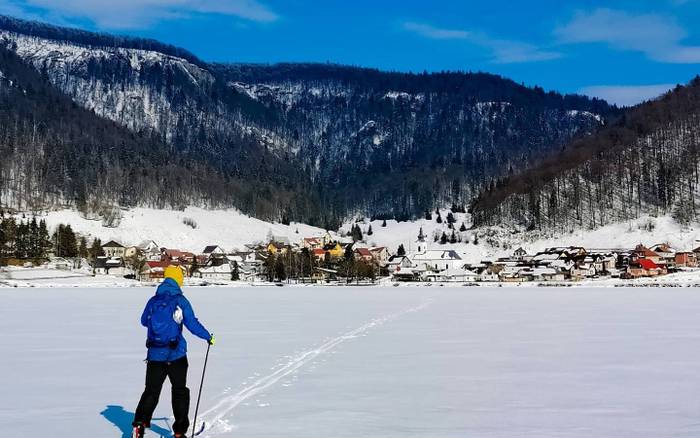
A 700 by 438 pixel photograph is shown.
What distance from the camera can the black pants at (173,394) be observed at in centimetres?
869

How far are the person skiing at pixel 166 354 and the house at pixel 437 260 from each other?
150m

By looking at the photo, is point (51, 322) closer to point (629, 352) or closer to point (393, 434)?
point (629, 352)

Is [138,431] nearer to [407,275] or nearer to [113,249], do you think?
[407,275]

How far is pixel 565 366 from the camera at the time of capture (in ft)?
52.6

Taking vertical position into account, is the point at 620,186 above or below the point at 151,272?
above

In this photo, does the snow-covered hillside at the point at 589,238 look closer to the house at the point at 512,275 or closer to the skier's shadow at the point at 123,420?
the house at the point at 512,275

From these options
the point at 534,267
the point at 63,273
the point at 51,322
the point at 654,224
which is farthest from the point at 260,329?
the point at 654,224

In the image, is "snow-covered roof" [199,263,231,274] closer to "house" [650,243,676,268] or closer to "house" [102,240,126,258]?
"house" [102,240,126,258]

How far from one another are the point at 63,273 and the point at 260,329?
291 feet

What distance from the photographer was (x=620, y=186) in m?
166

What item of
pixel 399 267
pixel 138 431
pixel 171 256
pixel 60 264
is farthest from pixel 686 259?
pixel 138 431

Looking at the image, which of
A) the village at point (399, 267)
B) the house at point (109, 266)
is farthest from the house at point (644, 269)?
the house at point (109, 266)

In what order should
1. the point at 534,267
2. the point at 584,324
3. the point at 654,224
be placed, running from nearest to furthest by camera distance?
the point at 584,324 → the point at 534,267 → the point at 654,224

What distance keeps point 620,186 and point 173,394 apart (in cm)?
17052
